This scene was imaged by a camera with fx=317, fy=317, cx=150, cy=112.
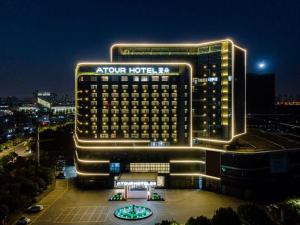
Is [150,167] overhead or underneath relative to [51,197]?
overhead

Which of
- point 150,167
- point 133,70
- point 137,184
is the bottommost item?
point 137,184

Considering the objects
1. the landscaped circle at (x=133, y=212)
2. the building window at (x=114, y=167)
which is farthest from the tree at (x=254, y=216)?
the building window at (x=114, y=167)

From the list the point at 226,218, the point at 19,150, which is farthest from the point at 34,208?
the point at 19,150

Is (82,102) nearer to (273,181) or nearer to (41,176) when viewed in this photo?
(41,176)

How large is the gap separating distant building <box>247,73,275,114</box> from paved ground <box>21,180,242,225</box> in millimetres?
115101

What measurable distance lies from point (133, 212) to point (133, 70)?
3490 cm

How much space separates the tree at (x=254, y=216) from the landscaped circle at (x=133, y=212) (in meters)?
16.6

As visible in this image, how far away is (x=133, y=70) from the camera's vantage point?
7500 cm

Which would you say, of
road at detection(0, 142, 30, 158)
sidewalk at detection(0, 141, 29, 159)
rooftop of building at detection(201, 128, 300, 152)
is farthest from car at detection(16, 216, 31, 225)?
sidewalk at detection(0, 141, 29, 159)

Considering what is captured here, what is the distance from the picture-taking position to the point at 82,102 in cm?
7512

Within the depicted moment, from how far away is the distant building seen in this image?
168 metres

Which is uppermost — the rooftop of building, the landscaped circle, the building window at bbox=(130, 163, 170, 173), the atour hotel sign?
the atour hotel sign

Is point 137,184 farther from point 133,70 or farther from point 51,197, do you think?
point 133,70

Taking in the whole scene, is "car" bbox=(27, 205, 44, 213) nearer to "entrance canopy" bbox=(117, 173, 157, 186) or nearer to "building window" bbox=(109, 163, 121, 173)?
"entrance canopy" bbox=(117, 173, 157, 186)
